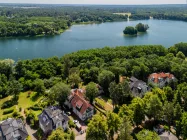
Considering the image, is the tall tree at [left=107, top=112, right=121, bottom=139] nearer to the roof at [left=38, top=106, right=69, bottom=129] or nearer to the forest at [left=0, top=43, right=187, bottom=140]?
the forest at [left=0, top=43, right=187, bottom=140]

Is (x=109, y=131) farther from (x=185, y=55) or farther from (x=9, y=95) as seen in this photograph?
(x=185, y=55)

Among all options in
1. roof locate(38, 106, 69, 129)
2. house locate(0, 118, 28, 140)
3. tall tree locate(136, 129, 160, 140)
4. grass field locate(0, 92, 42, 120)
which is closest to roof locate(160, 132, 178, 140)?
tall tree locate(136, 129, 160, 140)

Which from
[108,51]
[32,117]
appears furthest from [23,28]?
[32,117]

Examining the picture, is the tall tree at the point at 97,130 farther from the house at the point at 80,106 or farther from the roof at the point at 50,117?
the house at the point at 80,106

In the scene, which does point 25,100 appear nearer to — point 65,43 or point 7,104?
point 7,104

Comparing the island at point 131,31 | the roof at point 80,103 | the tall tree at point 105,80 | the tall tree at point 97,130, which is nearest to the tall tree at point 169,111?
the tall tree at point 97,130

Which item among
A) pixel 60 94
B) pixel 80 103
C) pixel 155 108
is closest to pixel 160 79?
pixel 155 108

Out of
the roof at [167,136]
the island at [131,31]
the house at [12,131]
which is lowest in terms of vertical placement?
the roof at [167,136]

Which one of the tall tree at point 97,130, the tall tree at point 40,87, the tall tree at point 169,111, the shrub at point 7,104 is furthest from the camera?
the tall tree at point 40,87
